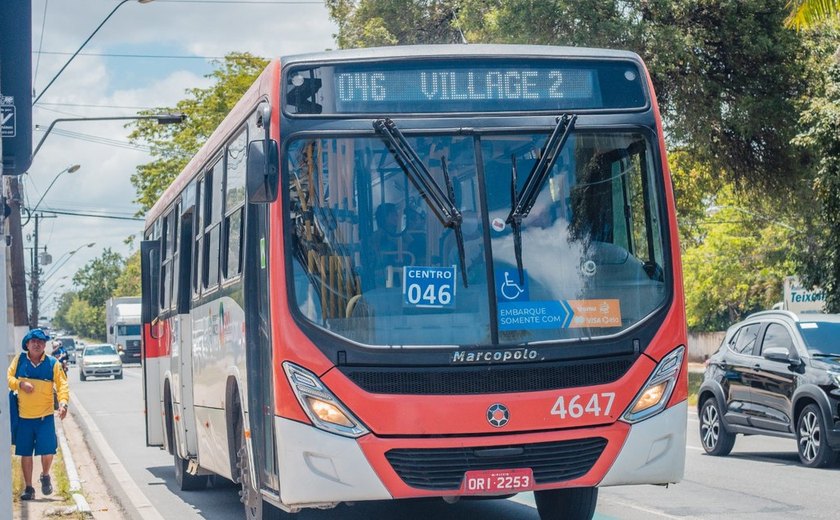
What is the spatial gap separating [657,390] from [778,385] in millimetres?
7734

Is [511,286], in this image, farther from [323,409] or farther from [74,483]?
[74,483]

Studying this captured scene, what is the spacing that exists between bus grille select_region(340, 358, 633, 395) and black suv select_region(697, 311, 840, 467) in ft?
23.4

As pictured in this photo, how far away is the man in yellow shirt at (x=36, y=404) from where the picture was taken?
13.3m

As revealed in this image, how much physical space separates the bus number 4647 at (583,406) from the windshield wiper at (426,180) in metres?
0.92

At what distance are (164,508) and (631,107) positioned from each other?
21.7 ft

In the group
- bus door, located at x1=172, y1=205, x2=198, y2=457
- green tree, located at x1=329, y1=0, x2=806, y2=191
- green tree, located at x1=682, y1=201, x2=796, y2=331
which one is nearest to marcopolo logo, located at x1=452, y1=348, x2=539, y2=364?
bus door, located at x1=172, y1=205, x2=198, y2=457

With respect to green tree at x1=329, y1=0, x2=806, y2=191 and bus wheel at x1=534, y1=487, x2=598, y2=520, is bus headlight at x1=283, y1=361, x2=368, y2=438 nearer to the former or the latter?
bus wheel at x1=534, y1=487, x2=598, y2=520

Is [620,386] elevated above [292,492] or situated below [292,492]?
above

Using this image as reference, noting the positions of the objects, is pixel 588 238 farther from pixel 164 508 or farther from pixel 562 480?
pixel 164 508

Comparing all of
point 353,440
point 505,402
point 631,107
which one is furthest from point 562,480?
point 631,107

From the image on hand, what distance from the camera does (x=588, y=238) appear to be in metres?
8.00

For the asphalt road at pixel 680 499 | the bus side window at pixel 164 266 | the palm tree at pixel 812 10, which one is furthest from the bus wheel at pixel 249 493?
the palm tree at pixel 812 10

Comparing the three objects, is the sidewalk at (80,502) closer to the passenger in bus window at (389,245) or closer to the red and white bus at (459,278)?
the red and white bus at (459,278)

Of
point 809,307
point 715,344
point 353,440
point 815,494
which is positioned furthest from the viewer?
point 715,344
